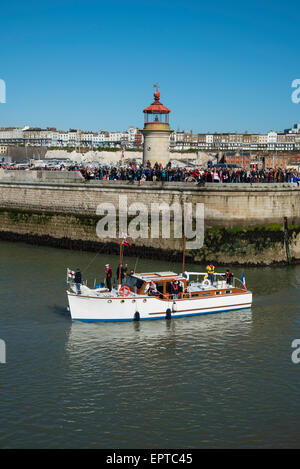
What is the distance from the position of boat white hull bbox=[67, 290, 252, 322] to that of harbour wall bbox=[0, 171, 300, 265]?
7.75m

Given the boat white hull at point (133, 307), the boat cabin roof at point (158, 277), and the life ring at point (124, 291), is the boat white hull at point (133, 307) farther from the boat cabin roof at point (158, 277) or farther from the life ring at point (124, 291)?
the boat cabin roof at point (158, 277)

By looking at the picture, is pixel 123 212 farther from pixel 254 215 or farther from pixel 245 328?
pixel 245 328

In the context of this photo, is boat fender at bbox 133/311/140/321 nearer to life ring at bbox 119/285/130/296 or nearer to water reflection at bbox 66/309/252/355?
water reflection at bbox 66/309/252/355

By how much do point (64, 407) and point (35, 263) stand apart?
48.4 feet

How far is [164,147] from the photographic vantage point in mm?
34156

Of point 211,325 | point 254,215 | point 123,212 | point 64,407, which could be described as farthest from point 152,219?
point 64,407

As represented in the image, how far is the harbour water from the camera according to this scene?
10375 mm

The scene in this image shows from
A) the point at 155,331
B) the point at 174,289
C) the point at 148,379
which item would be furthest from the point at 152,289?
the point at 148,379

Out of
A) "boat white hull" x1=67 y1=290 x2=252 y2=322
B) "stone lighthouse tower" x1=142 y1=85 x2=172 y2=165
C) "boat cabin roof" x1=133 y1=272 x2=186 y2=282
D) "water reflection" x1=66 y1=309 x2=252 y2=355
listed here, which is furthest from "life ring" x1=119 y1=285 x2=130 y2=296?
"stone lighthouse tower" x1=142 y1=85 x2=172 y2=165

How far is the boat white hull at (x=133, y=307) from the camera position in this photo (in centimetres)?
1638
